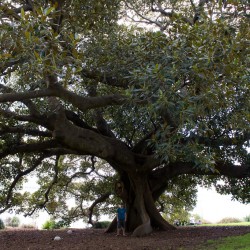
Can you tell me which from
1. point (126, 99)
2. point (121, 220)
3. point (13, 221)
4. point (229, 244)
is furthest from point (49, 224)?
point (126, 99)

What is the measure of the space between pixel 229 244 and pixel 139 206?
397 cm

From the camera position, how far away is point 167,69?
589 cm

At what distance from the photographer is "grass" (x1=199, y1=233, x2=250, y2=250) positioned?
706 cm

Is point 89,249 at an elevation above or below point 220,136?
below

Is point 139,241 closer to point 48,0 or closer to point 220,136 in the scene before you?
point 220,136

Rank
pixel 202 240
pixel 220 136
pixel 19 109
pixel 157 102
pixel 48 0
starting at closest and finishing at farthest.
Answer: pixel 157 102 → pixel 48 0 → pixel 202 240 → pixel 220 136 → pixel 19 109

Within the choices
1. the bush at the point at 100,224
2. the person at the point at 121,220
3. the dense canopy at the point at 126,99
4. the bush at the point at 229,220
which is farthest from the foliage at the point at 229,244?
the bush at the point at 229,220

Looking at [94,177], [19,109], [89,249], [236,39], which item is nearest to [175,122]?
[236,39]

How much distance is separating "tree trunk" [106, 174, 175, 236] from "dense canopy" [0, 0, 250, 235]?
31mm

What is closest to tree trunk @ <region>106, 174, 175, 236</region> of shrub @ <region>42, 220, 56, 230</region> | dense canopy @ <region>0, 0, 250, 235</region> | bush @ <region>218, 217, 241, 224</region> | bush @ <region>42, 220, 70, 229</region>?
dense canopy @ <region>0, 0, 250, 235</region>

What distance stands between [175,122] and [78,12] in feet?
10.6

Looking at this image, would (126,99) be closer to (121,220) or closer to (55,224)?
(121,220)

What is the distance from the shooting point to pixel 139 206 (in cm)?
1113

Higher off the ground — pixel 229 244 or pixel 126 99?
pixel 126 99
